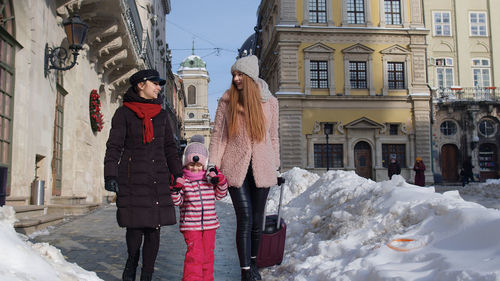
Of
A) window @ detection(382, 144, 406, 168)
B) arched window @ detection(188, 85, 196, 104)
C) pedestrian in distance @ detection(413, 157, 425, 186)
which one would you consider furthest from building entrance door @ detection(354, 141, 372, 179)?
arched window @ detection(188, 85, 196, 104)

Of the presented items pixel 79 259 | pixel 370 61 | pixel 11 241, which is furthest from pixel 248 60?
pixel 370 61

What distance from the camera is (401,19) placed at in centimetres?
3581

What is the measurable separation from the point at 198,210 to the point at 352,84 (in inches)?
1253

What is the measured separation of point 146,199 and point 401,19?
3557cm

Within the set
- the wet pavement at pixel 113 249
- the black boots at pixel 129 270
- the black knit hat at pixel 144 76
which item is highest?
the black knit hat at pixel 144 76

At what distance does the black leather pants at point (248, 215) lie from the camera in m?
4.37

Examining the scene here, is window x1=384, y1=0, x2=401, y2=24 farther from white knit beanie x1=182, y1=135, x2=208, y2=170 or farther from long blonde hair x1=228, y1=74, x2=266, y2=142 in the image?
white knit beanie x1=182, y1=135, x2=208, y2=170

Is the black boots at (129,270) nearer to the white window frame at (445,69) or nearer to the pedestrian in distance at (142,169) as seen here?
the pedestrian in distance at (142,169)

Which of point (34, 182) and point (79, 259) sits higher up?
point (34, 182)

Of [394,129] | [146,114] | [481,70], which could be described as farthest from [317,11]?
[146,114]

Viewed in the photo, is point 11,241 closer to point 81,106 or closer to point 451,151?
point 81,106

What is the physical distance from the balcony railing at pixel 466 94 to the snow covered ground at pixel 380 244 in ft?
106

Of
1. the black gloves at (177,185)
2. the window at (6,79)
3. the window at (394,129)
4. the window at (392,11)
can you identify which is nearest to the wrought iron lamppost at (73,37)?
the window at (6,79)

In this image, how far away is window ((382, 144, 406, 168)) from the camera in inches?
1335
